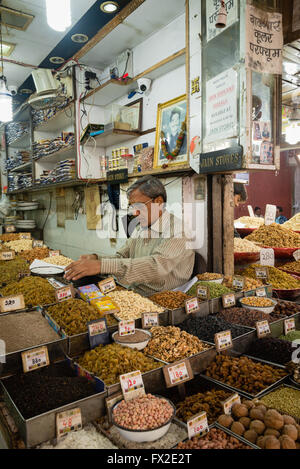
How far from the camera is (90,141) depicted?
436cm

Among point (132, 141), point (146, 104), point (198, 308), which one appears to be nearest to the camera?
point (198, 308)

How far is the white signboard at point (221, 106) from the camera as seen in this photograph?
239 cm

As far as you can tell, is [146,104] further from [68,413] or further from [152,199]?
[68,413]

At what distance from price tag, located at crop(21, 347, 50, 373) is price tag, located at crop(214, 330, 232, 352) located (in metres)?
0.88

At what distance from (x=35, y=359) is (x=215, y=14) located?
2748 millimetres

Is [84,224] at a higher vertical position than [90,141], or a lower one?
lower

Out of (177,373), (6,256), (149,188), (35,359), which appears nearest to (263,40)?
(149,188)

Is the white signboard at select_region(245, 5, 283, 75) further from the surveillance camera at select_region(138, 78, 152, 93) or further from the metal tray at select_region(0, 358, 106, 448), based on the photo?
the metal tray at select_region(0, 358, 106, 448)

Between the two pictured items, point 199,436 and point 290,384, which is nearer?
point 199,436

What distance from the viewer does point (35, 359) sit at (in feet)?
4.91

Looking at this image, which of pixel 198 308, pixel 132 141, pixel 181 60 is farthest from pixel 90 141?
pixel 198 308

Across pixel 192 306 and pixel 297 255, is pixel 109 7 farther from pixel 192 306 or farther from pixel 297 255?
pixel 297 255
